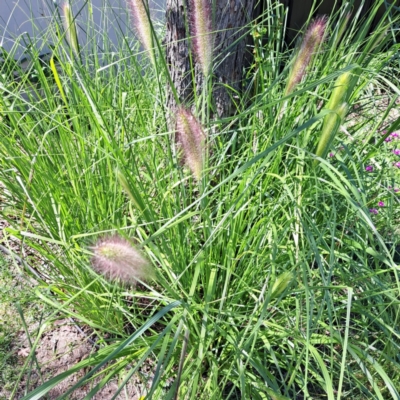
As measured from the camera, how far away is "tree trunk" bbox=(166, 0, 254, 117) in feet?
5.60

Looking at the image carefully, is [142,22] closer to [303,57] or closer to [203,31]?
[203,31]

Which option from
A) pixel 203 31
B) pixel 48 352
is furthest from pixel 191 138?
pixel 48 352

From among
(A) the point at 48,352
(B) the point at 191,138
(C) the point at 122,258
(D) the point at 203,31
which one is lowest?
(A) the point at 48,352

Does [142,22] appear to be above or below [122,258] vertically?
above

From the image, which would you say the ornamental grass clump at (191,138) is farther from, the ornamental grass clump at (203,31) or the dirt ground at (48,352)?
the dirt ground at (48,352)

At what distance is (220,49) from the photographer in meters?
1.82

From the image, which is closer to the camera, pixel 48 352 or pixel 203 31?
pixel 203 31

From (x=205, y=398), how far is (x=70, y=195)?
0.72m

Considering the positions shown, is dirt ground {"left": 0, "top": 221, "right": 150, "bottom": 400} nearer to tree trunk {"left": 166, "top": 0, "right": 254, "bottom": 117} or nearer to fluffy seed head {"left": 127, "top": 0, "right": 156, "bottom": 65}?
fluffy seed head {"left": 127, "top": 0, "right": 156, "bottom": 65}

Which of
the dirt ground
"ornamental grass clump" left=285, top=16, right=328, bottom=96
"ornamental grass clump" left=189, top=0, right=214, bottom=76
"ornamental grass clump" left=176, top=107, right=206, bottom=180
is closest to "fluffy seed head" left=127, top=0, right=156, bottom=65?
"ornamental grass clump" left=189, top=0, right=214, bottom=76

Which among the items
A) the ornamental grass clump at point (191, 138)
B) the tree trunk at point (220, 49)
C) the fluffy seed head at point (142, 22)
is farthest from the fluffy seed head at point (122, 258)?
the tree trunk at point (220, 49)

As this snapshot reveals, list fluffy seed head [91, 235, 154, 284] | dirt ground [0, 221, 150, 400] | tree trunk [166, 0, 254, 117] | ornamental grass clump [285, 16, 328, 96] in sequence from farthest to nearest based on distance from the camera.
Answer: tree trunk [166, 0, 254, 117] < dirt ground [0, 221, 150, 400] < ornamental grass clump [285, 16, 328, 96] < fluffy seed head [91, 235, 154, 284]

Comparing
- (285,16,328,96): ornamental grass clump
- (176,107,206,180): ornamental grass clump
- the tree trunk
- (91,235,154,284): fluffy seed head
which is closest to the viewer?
(91,235,154,284): fluffy seed head

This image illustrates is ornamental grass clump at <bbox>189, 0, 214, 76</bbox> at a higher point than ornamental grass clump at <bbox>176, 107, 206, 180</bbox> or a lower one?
higher
